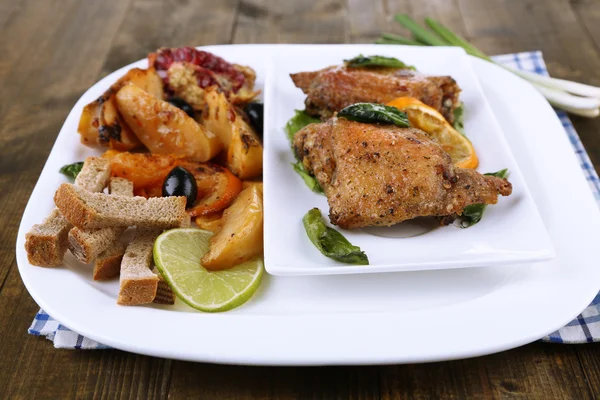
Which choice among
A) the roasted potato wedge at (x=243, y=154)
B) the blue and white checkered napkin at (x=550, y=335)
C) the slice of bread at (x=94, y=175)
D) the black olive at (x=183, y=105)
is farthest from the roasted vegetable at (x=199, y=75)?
the blue and white checkered napkin at (x=550, y=335)

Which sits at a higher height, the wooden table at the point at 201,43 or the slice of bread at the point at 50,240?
the slice of bread at the point at 50,240

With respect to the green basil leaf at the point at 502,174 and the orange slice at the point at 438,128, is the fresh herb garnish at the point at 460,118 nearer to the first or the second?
the orange slice at the point at 438,128

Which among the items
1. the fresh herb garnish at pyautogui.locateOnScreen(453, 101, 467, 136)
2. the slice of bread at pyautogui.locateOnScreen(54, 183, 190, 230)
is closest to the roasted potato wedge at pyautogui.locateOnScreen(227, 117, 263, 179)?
the slice of bread at pyautogui.locateOnScreen(54, 183, 190, 230)

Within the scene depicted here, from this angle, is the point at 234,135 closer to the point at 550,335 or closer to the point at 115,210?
the point at 115,210

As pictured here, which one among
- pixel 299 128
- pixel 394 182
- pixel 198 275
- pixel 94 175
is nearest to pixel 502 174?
pixel 394 182

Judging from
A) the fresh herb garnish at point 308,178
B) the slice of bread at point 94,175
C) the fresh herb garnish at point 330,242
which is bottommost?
the slice of bread at point 94,175

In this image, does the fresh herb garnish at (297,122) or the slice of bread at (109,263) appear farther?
the fresh herb garnish at (297,122)

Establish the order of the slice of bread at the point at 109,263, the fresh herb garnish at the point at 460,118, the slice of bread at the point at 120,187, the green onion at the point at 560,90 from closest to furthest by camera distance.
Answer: the slice of bread at the point at 109,263, the slice of bread at the point at 120,187, the fresh herb garnish at the point at 460,118, the green onion at the point at 560,90
